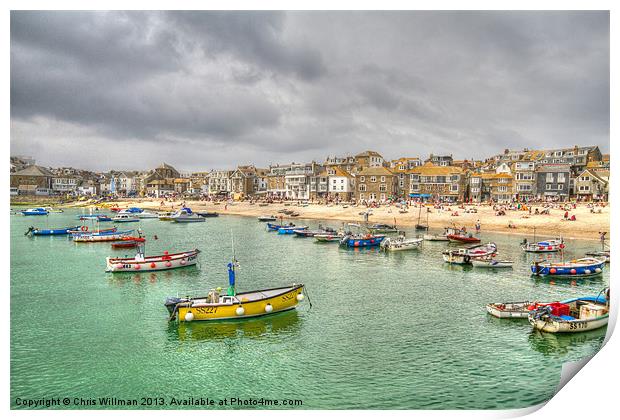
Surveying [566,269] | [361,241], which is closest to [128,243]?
[361,241]

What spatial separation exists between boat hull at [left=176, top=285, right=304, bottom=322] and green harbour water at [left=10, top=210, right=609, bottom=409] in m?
0.25

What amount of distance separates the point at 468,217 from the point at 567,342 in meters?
35.7

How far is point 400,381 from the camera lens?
37.6ft

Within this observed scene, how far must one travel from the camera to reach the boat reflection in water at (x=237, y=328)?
14.6m

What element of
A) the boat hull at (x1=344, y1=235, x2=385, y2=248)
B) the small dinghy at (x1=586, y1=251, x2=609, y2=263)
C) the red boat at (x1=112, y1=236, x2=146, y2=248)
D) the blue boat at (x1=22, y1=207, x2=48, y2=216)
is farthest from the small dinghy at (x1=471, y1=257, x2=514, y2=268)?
the blue boat at (x1=22, y1=207, x2=48, y2=216)

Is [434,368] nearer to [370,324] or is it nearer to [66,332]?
[370,324]

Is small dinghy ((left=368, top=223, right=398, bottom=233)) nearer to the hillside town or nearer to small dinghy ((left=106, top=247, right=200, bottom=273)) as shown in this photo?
the hillside town

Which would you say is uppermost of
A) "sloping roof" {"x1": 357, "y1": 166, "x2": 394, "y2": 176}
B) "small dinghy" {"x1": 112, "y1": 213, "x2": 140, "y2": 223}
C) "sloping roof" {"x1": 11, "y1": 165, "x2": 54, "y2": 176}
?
"sloping roof" {"x1": 357, "y1": 166, "x2": 394, "y2": 176}

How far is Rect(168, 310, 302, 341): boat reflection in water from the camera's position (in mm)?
14609

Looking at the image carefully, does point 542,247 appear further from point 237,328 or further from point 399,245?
point 237,328

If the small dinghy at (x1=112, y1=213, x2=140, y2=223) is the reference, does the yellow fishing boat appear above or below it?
below

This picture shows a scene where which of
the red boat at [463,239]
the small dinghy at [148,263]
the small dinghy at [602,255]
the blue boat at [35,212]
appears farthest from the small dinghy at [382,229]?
the blue boat at [35,212]
